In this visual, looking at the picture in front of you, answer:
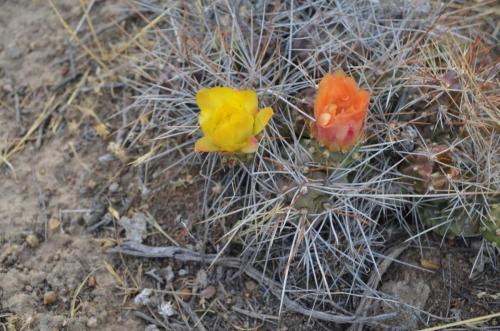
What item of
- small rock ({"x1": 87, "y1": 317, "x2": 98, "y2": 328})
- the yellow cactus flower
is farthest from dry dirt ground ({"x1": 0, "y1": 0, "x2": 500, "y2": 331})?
the yellow cactus flower

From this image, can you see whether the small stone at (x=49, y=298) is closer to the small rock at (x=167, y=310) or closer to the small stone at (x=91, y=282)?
the small stone at (x=91, y=282)

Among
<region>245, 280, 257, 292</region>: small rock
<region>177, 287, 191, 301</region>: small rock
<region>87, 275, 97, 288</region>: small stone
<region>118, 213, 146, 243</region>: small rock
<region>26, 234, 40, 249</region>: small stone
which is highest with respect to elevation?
<region>26, 234, 40, 249</region>: small stone

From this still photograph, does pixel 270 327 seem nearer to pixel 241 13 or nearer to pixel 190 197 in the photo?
pixel 190 197

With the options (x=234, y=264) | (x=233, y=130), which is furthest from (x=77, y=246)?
(x=233, y=130)

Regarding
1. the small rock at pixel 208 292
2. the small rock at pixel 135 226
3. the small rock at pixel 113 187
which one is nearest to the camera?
the small rock at pixel 208 292

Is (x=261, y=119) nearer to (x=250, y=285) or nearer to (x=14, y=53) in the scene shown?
(x=250, y=285)

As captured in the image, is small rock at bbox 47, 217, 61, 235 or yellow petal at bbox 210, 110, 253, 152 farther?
small rock at bbox 47, 217, 61, 235

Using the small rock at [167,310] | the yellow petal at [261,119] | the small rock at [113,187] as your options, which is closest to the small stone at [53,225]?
the small rock at [113,187]

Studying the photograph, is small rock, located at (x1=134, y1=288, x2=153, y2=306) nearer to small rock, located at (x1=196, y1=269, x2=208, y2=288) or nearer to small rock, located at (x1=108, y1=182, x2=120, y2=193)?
small rock, located at (x1=196, y1=269, x2=208, y2=288)
